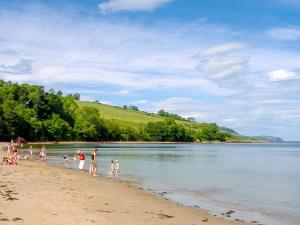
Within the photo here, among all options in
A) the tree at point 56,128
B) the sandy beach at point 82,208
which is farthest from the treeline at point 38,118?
the sandy beach at point 82,208

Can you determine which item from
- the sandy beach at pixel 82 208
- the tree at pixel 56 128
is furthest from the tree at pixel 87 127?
the sandy beach at pixel 82 208

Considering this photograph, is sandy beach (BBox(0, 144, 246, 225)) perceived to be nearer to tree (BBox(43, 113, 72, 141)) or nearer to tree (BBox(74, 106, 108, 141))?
tree (BBox(43, 113, 72, 141))

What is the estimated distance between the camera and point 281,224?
23141 millimetres

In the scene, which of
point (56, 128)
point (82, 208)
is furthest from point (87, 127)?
point (82, 208)

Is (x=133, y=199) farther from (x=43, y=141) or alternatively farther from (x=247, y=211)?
(x=43, y=141)

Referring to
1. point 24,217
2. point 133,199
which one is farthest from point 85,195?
point 24,217

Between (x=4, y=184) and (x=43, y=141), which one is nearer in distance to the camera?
(x=4, y=184)

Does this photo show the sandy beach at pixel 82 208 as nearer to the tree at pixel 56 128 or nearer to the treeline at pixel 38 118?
the treeline at pixel 38 118

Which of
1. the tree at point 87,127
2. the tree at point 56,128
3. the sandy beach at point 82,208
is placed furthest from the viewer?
the tree at point 87,127

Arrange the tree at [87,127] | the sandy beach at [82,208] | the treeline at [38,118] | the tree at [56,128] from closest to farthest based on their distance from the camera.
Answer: the sandy beach at [82,208] < the treeline at [38,118] < the tree at [56,128] < the tree at [87,127]

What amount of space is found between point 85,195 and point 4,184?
485 centimetres

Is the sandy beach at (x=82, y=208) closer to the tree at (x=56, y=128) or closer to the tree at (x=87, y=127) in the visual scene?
the tree at (x=56, y=128)

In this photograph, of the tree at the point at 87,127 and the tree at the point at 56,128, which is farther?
the tree at the point at 87,127

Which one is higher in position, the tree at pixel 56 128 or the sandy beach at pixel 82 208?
the tree at pixel 56 128
